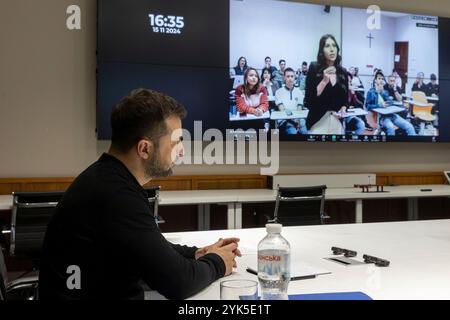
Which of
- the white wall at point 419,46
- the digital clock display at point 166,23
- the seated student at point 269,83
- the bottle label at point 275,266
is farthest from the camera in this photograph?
the white wall at point 419,46

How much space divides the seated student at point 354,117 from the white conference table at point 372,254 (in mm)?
2267

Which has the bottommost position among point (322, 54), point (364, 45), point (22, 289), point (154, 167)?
point (22, 289)

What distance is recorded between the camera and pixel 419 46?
4.78m

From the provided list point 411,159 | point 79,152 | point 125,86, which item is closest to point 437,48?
point 411,159

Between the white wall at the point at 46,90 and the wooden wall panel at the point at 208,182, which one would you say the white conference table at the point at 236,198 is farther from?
the white wall at the point at 46,90

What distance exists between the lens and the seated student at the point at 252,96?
423cm

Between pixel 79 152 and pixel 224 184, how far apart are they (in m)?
1.36

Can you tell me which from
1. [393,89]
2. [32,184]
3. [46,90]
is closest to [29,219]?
[32,184]

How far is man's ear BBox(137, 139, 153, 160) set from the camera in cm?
132

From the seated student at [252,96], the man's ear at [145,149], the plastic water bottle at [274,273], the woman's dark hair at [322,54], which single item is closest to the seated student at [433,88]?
the woman's dark hair at [322,54]

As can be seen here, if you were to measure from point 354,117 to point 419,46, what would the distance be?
1091 mm

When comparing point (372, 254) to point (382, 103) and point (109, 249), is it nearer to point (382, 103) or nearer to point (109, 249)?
point (109, 249)

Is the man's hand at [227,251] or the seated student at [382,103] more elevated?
the seated student at [382,103]

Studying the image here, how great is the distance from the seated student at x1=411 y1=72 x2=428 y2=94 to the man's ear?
162 inches
